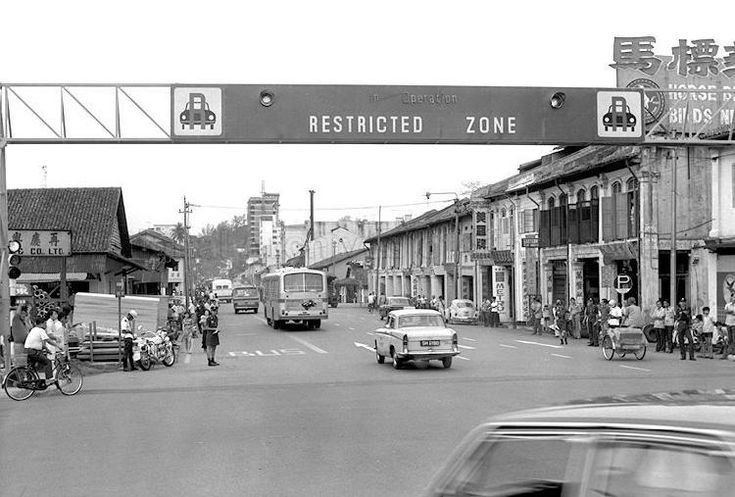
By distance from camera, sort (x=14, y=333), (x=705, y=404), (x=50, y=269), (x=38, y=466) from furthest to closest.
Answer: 1. (x=50, y=269)
2. (x=14, y=333)
3. (x=38, y=466)
4. (x=705, y=404)

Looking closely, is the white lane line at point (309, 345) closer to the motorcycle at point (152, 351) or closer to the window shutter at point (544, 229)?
the motorcycle at point (152, 351)

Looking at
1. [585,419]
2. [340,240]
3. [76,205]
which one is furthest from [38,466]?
[340,240]

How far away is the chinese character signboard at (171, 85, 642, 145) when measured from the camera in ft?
63.9

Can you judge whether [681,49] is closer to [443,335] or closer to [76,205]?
[443,335]

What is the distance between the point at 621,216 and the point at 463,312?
681 inches

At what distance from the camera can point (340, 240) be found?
123 m

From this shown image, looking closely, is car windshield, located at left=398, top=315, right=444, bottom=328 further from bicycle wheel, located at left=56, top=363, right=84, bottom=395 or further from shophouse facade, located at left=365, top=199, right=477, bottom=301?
shophouse facade, located at left=365, top=199, right=477, bottom=301

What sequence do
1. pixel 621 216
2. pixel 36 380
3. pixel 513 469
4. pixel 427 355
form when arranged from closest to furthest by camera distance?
pixel 513 469, pixel 36 380, pixel 427 355, pixel 621 216

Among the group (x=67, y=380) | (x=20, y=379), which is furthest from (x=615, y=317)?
(x=20, y=379)

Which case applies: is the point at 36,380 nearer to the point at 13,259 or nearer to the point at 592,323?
the point at 13,259

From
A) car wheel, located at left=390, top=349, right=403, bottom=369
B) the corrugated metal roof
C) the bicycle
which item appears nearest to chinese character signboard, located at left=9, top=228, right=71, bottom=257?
the bicycle

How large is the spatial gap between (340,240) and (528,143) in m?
104

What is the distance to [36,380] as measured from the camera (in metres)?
18.5

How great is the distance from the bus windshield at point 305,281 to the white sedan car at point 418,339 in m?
21.5
